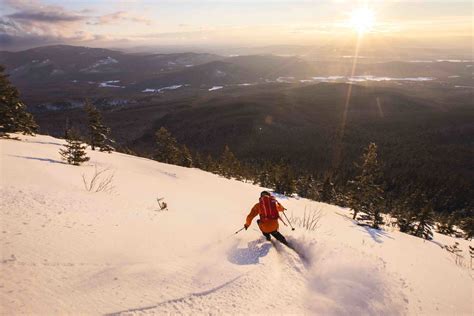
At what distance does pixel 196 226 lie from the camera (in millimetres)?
8695

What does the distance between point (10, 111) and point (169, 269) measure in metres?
22.6

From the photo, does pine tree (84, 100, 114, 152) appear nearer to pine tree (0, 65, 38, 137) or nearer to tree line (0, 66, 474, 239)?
tree line (0, 66, 474, 239)

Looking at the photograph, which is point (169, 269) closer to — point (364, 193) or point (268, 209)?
point (268, 209)

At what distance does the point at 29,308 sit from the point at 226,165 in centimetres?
4859

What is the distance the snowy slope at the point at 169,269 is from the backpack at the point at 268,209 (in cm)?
67

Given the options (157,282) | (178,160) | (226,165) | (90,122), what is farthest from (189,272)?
(226,165)

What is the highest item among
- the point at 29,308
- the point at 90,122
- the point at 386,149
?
the point at 29,308

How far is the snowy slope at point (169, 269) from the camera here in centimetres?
482

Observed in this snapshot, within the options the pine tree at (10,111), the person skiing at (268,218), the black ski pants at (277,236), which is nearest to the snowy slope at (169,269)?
the black ski pants at (277,236)

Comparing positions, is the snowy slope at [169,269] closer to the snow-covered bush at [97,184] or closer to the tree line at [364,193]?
the snow-covered bush at [97,184]

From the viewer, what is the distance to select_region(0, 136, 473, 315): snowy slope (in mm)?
4816

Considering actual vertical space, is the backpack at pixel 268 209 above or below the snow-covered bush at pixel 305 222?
above

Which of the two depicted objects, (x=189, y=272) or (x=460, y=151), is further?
(x=460, y=151)

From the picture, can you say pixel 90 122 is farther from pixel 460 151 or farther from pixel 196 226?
pixel 460 151
